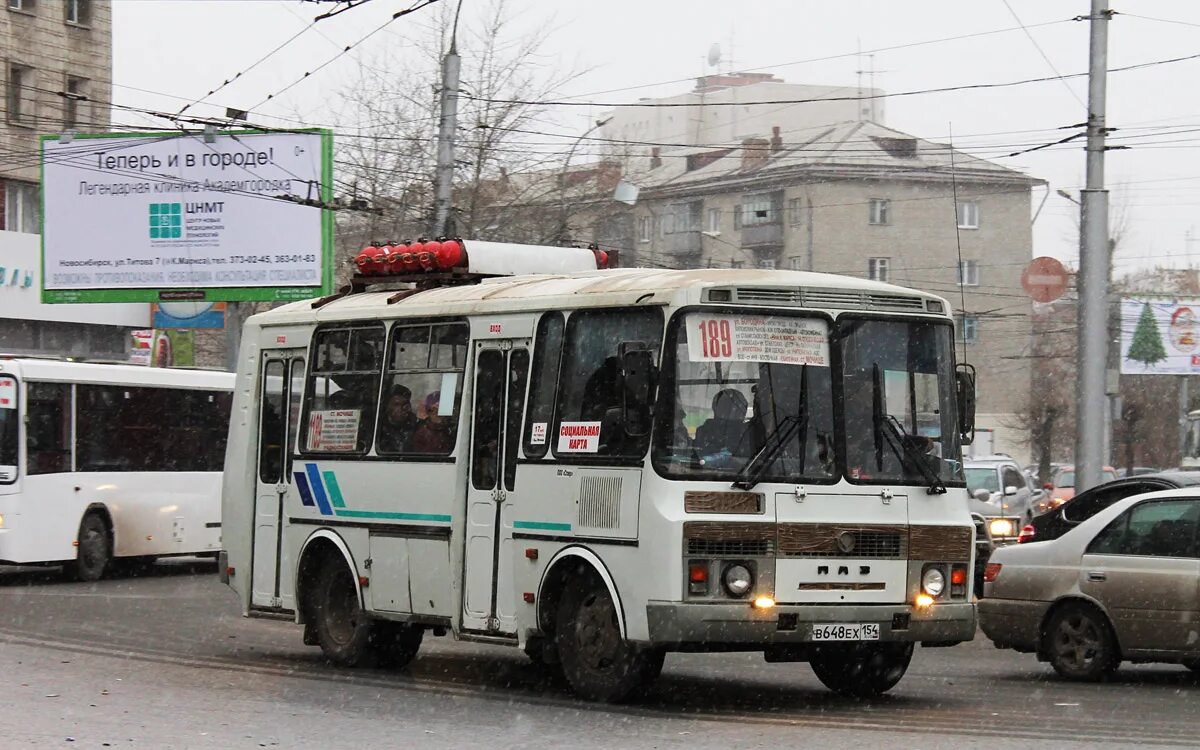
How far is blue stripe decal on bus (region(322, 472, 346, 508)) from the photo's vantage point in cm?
1426

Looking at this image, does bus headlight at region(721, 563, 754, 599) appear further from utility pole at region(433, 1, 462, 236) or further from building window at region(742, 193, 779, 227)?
building window at region(742, 193, 779, 227)

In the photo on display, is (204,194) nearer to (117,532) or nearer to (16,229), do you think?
(16,229)

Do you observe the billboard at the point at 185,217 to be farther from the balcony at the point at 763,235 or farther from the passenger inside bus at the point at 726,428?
the balcony at the point at 763,235

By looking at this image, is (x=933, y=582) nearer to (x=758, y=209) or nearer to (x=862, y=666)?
(x=862, y=666)

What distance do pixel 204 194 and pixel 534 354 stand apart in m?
24.8

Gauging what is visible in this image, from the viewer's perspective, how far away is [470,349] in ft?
43.3

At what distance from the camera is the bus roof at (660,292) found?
1150 cm

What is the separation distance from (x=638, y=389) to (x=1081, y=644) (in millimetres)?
4386

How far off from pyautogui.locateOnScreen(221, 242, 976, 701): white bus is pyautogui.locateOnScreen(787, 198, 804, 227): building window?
5763 cm

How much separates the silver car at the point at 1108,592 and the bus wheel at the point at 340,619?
465 cm

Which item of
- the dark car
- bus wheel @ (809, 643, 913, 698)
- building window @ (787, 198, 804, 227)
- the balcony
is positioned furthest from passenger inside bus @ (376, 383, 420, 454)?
the balcony

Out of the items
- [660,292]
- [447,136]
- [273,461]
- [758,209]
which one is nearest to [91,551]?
[447,136]

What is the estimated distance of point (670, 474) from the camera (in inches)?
437

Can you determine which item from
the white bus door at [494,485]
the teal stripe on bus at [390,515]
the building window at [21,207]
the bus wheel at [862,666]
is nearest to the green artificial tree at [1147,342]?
the building window at [21,207]
